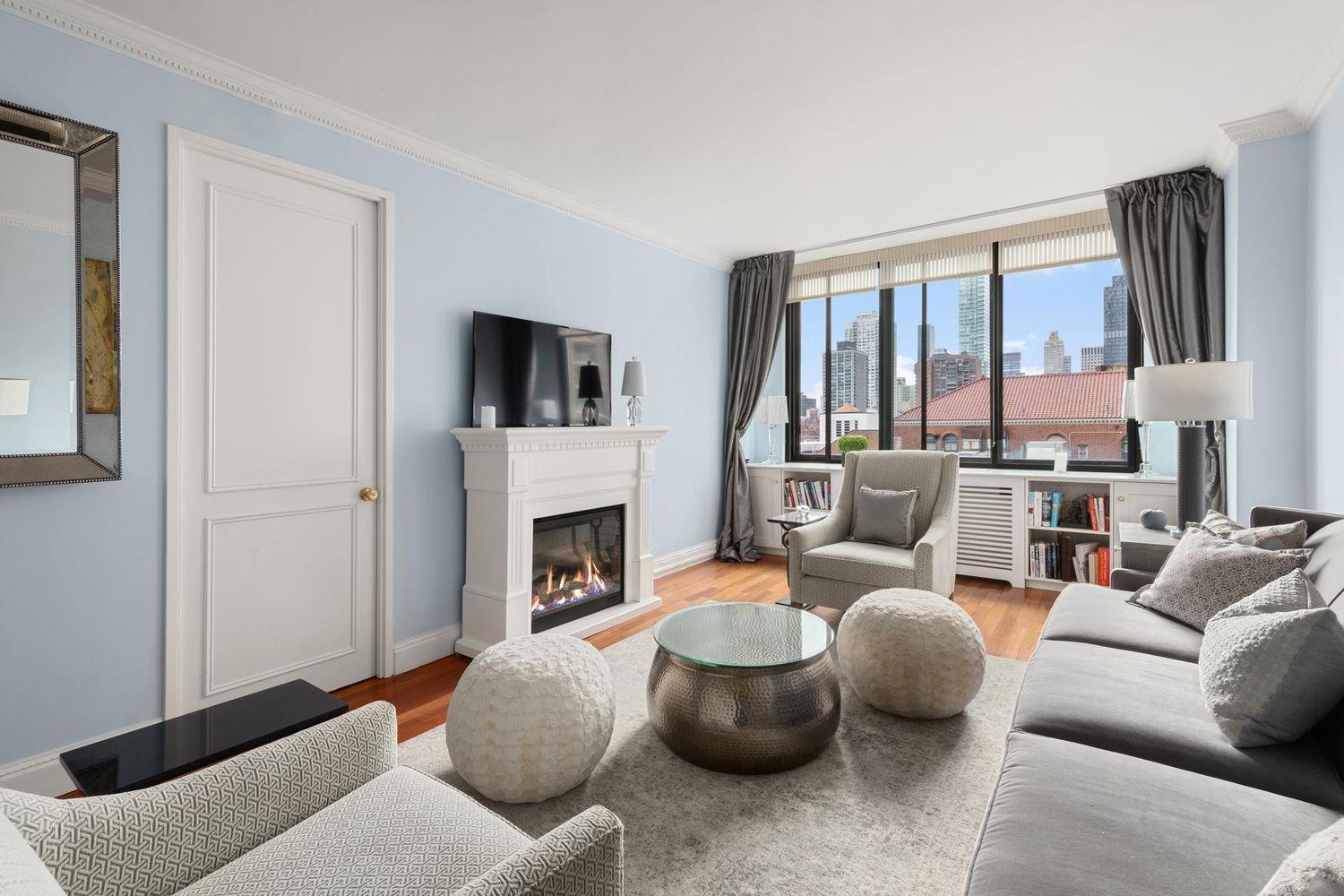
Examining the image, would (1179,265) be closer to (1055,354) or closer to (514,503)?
(1055,354)

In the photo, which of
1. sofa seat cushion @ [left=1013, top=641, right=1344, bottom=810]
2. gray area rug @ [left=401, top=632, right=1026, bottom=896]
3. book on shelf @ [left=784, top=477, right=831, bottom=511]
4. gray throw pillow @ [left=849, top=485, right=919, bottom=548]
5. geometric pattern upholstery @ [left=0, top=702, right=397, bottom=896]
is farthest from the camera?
book on shelf @ [left=784, top=477, right=831, bottom=511]

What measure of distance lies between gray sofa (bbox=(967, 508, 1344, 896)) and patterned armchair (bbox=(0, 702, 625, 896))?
2.36 feet

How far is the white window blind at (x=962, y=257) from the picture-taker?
4.29 meters

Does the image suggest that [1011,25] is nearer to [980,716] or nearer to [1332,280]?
[1332,280]

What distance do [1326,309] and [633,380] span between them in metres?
3.36

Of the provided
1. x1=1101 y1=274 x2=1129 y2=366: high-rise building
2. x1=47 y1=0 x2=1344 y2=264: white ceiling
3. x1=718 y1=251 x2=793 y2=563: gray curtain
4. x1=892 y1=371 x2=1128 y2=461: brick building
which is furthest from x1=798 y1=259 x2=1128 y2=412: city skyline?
x1=47 y1=0 x2=1344 y2=264: white ceiling

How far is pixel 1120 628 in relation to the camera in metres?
2.17

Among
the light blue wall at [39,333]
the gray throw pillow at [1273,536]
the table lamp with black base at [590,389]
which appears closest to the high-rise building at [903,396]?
the table lamp with black base at [590,389]

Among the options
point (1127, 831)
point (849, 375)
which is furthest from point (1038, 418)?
point (1127, 831)

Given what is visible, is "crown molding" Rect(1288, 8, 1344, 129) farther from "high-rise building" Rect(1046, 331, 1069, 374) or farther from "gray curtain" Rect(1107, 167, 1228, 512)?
"high-rise building" Rect(1046, 331, 1069, 374)

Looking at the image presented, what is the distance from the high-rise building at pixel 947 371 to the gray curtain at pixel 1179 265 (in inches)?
46.8

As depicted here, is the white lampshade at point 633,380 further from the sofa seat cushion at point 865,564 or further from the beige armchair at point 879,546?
the sofa seat cushion at point 865,564

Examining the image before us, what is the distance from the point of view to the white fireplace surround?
318 cm

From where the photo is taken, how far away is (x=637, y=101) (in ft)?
9.26
